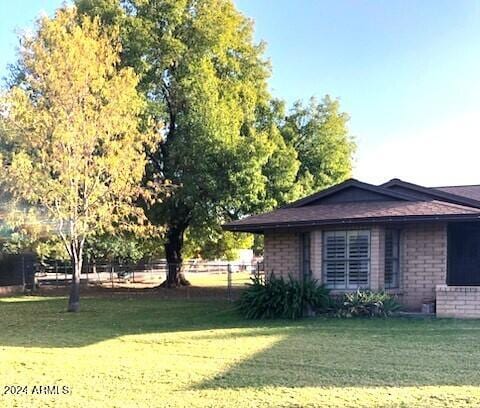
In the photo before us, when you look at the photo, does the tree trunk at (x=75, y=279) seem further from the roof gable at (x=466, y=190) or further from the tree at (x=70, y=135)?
the roof gable at (x=466, y=190)

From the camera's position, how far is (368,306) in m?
12.3

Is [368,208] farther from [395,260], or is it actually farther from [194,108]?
[194,108]

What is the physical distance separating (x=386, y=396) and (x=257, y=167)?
14.8 metres

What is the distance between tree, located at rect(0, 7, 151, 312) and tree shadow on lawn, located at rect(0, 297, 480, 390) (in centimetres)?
288

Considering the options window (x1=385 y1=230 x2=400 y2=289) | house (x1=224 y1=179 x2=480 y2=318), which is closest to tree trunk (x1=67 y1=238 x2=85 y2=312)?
house (x1=224 y1=179 x2=480 y2=318)

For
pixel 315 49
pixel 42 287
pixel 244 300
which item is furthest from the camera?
pixel 42 287

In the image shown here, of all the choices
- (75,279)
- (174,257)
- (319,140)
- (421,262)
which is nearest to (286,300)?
(421,262)

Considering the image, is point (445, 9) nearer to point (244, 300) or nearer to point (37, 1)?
point (244, 300)

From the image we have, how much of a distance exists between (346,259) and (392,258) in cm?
118

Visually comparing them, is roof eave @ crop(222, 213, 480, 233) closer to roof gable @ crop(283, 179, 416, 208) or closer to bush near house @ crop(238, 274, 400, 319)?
bush near house @ crop(238, 274, 400, 319)

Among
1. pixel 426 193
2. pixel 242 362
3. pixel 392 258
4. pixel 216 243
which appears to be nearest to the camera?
pixel 242 362

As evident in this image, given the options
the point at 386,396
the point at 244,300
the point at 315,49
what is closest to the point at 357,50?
the point at 315,49

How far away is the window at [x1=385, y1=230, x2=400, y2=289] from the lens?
43.9ft

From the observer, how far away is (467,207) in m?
13.6
